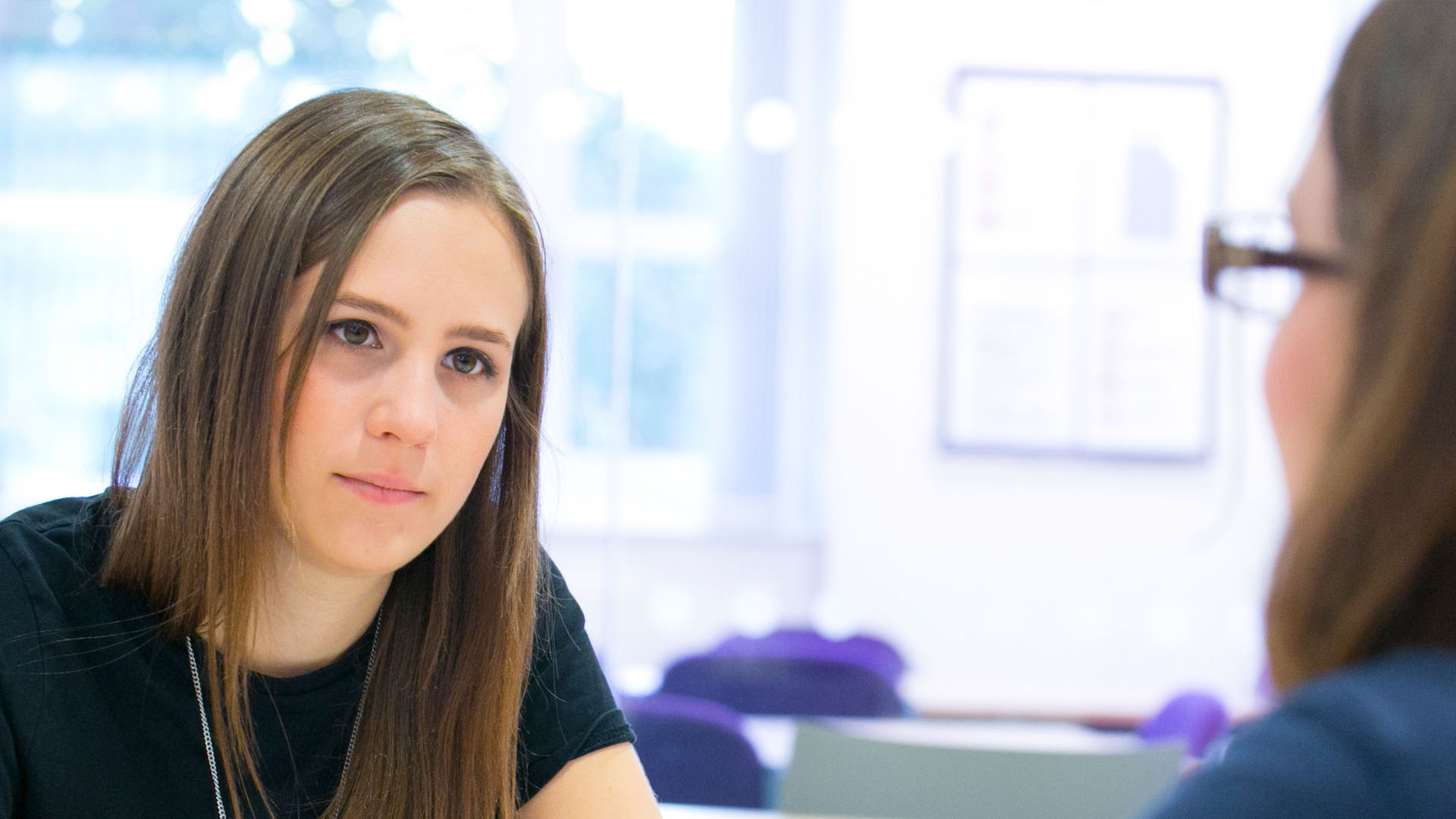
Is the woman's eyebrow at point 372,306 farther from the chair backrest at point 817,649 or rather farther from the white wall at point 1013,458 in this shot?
the white wall at point 1013,458

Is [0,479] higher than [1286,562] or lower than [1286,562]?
lower

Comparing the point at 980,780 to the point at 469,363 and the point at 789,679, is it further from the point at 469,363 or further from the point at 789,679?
the point at 789,679

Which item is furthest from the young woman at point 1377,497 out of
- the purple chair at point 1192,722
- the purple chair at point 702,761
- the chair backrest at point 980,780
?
the purple chair at point 1192,722

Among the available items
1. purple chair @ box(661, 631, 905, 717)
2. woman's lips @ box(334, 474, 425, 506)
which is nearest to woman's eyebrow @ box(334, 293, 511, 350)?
woman's lips @ box(334, 474, 425, 506)

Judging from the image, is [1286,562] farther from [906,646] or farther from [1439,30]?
[906,646]

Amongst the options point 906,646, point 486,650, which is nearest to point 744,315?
point 906,646

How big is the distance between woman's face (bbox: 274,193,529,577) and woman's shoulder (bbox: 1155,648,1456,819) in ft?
2.89

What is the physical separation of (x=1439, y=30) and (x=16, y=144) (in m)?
5.08

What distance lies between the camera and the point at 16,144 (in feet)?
15.2

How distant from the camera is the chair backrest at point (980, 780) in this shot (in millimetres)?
2025

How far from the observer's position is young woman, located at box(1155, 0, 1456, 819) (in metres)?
0.58

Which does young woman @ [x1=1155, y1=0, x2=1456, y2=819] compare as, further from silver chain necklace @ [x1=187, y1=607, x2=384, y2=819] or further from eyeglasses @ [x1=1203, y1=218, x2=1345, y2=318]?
silver chain necklace @ [x1=187, y1=607, x2=384, y2=819]

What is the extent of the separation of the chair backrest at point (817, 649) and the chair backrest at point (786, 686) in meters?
0.04

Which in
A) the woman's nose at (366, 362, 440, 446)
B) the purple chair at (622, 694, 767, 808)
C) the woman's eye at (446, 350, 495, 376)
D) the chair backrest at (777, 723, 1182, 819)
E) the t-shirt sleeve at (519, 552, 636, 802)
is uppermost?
the woman's eye at (446, 350, 495, 376)
